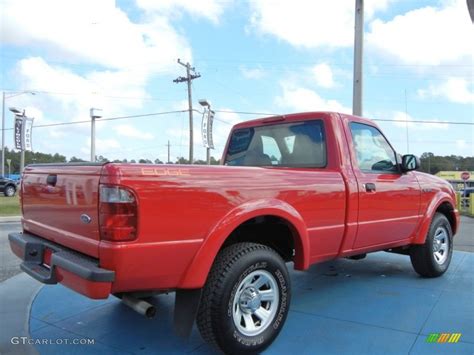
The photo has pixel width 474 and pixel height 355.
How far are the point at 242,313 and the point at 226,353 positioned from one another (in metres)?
0.30

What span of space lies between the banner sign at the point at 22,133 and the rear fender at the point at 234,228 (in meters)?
24.5

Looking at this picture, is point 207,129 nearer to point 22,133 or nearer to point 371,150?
point 22,133

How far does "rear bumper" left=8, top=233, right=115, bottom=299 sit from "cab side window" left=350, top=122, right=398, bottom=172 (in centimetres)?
275

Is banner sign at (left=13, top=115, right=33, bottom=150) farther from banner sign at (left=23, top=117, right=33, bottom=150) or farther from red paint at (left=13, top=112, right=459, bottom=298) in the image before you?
red paint at (left=13, top=112, right=459, bottom=298)

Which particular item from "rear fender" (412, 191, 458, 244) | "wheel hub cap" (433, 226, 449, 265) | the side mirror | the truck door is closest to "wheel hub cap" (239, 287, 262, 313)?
the truck door

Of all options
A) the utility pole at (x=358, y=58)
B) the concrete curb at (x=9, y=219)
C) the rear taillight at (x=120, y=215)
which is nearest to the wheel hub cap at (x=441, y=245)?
the rear taillight at (x=120, y=215)

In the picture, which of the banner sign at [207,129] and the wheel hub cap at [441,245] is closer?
the wheel hub cap at [441,245]

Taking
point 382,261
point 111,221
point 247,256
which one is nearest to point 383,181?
point 247,256

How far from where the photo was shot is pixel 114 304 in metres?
4.44

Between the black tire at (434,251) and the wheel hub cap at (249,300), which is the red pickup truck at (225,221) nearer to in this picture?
the wheel hub cap at (249,300)

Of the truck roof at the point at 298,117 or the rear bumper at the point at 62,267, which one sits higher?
the truck roof at the point at 298,117

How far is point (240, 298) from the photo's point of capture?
325 centimetres

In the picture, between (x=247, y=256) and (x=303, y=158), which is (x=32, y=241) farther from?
(x=303, y=158)

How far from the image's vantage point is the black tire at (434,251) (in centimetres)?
536
